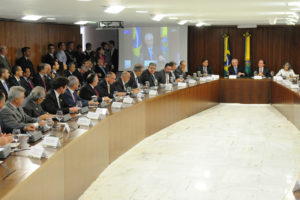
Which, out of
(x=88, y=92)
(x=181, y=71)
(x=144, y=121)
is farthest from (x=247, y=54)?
(x=88, y=92)

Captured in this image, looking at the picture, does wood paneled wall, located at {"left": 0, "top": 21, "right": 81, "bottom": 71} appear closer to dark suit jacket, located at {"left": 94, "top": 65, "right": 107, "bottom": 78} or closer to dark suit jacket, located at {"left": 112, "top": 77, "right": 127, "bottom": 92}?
dark suit jacket, located at {"left": 94, "top": 65, "right": 107, "bottom": 78}

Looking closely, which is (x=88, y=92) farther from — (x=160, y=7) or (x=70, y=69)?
(x=70, y=69)

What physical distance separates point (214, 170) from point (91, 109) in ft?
5.74

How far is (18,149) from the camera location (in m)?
3.86

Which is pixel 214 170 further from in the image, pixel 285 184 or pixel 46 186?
pixel 46 186

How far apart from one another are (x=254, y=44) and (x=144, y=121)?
8.39 m

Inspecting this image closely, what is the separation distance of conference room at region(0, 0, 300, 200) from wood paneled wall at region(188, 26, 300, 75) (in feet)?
0.11

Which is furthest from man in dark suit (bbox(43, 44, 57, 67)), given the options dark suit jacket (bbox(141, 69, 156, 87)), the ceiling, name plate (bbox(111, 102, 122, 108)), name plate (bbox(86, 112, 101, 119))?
name plate (bbox(86, 112, 101, 119))

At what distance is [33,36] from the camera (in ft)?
41.2

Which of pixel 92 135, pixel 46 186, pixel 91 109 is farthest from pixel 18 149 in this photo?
pixel 91 109

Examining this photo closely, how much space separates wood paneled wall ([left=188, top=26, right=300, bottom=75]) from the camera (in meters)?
14.7

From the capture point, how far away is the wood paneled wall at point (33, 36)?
11.6 metres

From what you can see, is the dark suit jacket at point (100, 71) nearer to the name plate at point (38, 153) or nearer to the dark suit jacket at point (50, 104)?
the dark suit jacket at point (50, 104)

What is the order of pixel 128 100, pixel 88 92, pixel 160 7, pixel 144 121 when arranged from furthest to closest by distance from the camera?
pixel 160 7 → pixel 144 121 → pixel 88 92 → pixel 128 100
